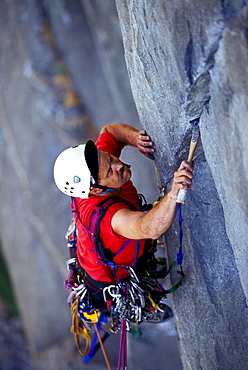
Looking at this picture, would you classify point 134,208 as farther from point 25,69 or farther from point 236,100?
point 25,69

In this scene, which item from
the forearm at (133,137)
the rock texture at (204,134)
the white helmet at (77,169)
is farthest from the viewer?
the forearm at (133,137)

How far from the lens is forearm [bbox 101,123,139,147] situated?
268 cm

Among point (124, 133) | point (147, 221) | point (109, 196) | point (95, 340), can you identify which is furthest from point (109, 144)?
point (95, 340)

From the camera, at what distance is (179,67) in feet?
5.20

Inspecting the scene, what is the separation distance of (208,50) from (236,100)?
7.4 inches

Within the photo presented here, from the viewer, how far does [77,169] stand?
2260 millimetres

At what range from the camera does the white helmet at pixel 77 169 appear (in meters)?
2.24

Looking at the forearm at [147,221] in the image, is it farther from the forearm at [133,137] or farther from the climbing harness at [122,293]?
the forearm at [133,137]

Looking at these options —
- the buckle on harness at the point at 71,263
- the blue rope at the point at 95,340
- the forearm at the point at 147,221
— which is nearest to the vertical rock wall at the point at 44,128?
the blue rope at the point at 95,340

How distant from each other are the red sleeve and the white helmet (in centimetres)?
41

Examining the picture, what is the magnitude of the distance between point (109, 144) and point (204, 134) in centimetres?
97

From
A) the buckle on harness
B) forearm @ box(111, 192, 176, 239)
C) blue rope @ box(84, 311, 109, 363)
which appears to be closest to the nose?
forearm @ box(111, 192, 176, 239)

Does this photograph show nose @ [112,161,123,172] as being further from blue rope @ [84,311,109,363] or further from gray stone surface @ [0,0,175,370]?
gray stone surface @ [0,0,175,370]

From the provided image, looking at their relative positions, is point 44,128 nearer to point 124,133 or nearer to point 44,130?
point 44,130
